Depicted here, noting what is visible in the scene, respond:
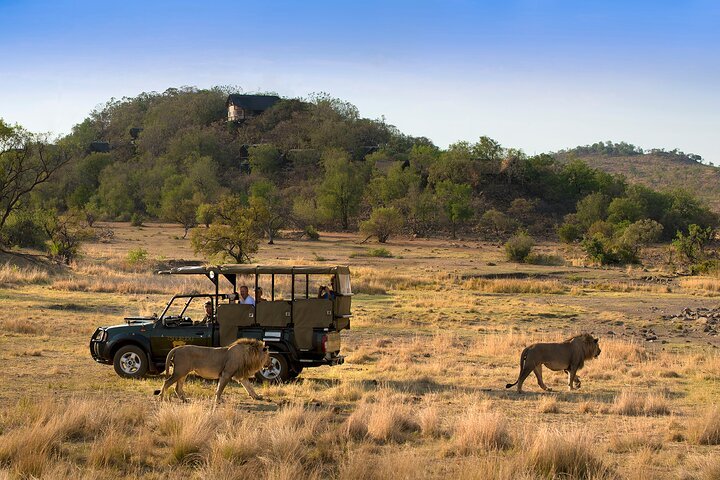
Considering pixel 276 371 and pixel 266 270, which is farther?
pixel 266 270

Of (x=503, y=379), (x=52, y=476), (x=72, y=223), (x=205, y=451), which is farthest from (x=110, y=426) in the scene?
(x=72, y=223)

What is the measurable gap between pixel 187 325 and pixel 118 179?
284ft

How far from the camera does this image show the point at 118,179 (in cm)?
9888

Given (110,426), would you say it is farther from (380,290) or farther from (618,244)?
(618,244)

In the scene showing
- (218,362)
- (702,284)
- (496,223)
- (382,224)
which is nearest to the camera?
(218,362)

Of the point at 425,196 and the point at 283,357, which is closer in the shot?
→ the point at 283,357

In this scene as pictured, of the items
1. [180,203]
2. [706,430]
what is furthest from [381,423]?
[180,203]

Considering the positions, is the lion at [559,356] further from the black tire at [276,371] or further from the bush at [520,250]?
the bush at [520,250]

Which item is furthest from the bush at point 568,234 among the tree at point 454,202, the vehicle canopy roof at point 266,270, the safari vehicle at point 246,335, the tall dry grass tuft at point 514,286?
the safari vehicle at point 246,335

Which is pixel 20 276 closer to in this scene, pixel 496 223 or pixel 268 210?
pixel 268 210

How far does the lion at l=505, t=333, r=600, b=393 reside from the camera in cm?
1568

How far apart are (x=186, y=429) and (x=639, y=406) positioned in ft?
23.6

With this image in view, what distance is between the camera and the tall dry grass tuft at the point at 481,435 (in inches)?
422

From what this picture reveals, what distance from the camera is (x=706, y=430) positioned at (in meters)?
11.5
